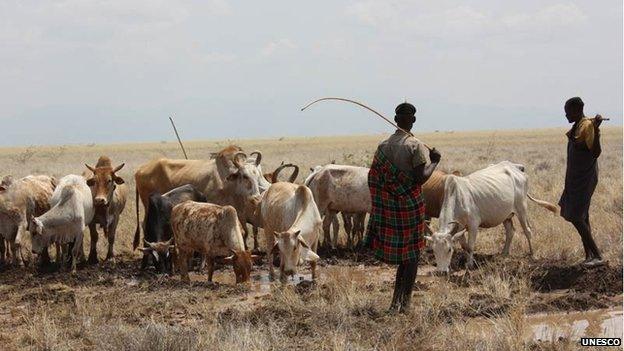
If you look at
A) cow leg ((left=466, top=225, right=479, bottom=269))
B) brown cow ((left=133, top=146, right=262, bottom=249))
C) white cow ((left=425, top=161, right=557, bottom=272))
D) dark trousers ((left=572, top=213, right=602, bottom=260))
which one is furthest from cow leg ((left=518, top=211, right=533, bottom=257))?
brown cow ((left=133, top=146, right=262, bottom=249))

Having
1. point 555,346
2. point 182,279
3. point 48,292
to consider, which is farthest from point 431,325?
point 48,292

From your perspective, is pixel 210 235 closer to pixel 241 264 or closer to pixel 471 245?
pixel 241 264

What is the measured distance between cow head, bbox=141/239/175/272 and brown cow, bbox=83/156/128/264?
1380 mm

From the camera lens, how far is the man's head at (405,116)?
27.2 feet

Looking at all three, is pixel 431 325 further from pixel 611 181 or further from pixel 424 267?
pixel 611 181

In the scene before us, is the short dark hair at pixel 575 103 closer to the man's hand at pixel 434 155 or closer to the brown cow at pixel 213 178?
the man's hand at pixel 434 155

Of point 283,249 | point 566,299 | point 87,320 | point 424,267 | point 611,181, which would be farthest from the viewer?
point 611,181

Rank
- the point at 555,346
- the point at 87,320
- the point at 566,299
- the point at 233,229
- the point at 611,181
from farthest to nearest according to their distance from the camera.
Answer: the point at 611,181 < the point at 233,229 < the point at 566,299 < the point at 87,320 < the point at 555,346

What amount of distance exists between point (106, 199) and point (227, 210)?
9.18 feet

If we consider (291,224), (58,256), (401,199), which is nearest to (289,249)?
(291,224)

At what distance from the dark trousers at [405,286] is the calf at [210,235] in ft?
9.28

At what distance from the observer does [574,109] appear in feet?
33.7

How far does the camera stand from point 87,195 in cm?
1270

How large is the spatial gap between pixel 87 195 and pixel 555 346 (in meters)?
8.41
